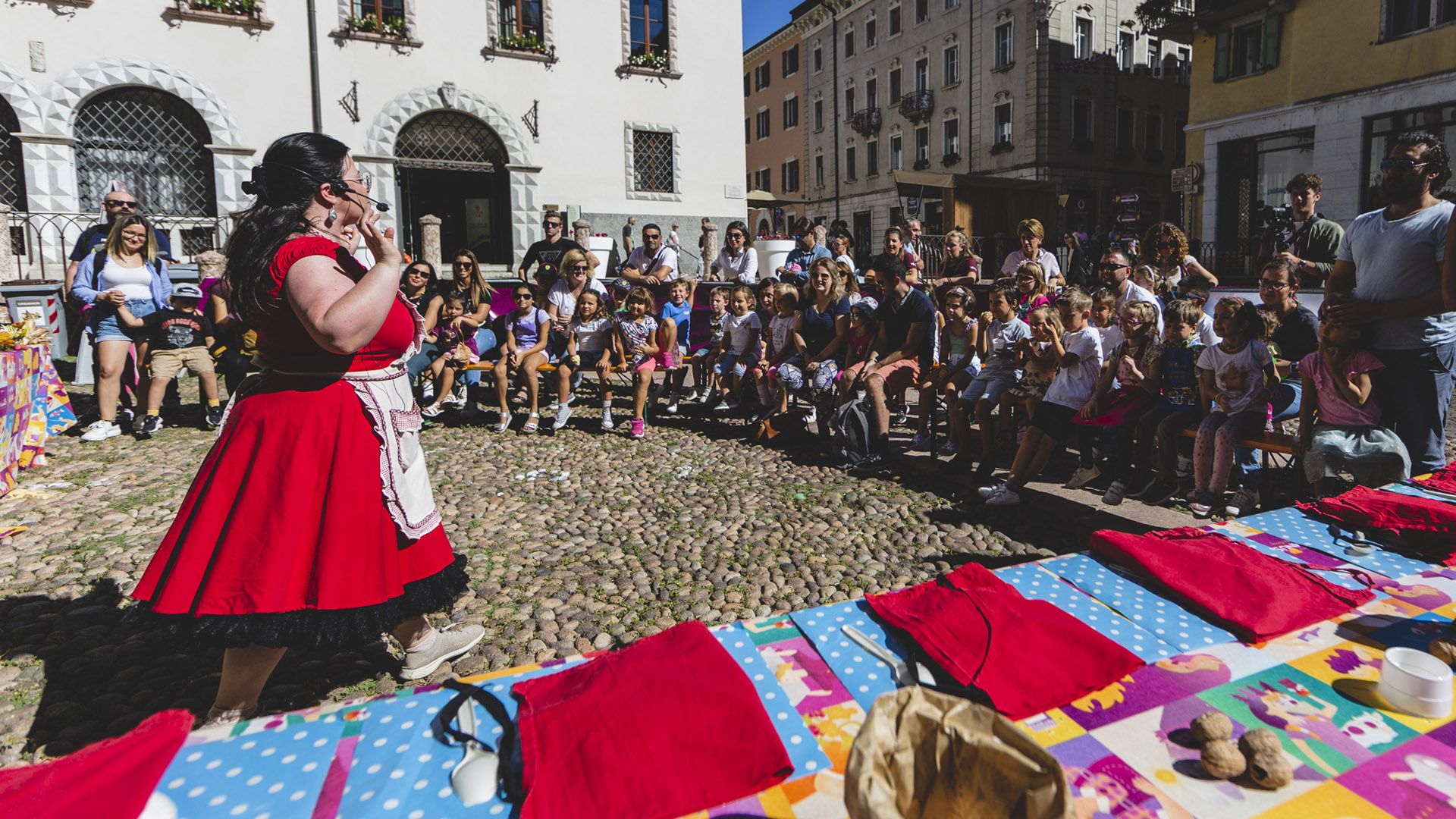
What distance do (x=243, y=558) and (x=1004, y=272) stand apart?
331 inches

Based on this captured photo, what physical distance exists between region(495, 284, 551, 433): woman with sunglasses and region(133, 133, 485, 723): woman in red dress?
5.46 meters

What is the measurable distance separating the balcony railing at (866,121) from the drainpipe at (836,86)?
1.32 metres

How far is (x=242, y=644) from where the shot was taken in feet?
7.67

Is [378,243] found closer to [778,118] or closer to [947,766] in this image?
[947,766]

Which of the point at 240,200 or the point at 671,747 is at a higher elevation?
the point at 240,200

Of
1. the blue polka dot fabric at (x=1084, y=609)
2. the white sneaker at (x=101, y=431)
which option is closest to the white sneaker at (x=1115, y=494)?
the blue polka dot fabric at (x=1084, y=609)

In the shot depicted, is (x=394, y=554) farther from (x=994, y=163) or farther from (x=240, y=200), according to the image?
(x=994, y=163)

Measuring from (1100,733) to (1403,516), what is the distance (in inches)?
64.9

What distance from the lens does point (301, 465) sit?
239 centimetres

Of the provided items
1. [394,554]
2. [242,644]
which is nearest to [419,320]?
[394,554]

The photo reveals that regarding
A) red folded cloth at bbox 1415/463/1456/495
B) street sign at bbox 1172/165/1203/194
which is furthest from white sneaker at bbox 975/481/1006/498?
street sign at bbox 1172/165/1203/194

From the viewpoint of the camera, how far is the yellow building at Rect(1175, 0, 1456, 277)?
17.0 meters

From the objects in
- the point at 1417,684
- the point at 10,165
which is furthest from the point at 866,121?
the point at 1417,684

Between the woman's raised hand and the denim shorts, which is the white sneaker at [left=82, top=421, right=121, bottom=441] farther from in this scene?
the woman's raised hand
